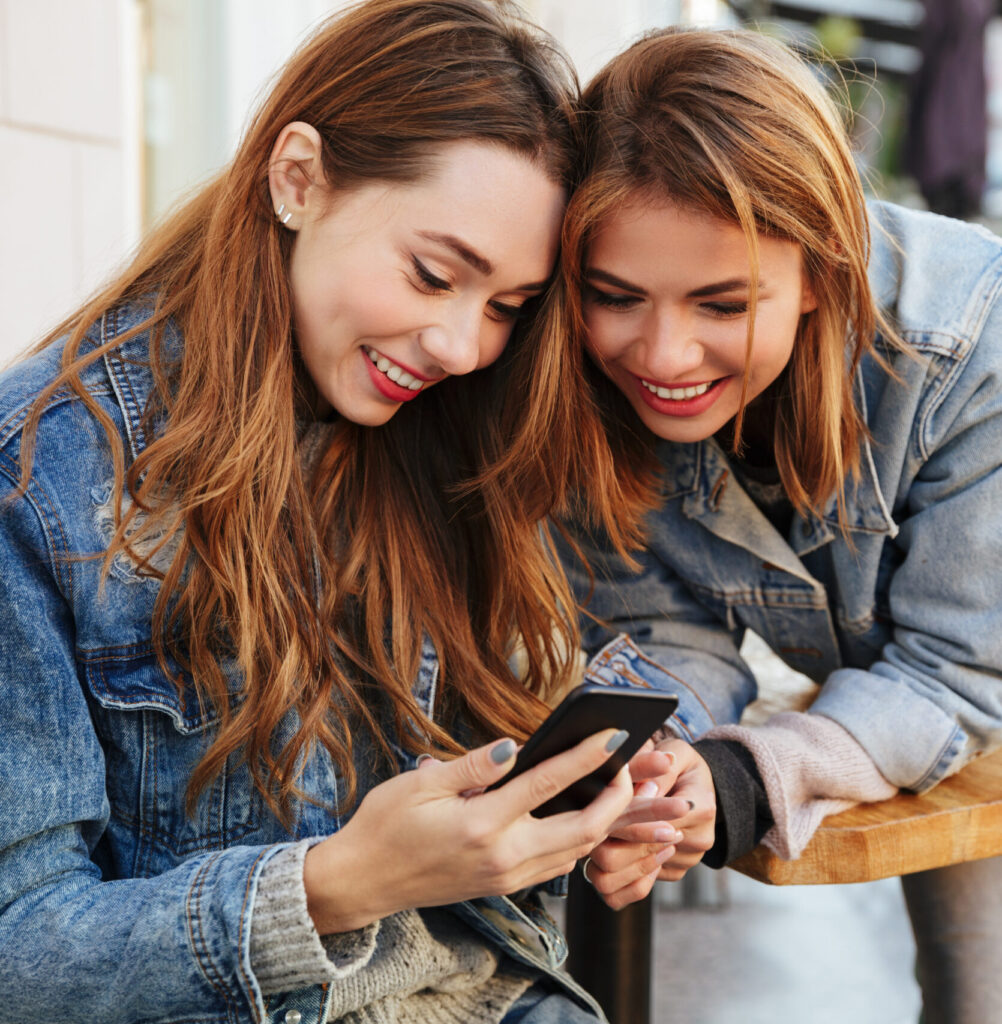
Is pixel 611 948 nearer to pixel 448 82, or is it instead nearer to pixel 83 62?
pixel 448 82

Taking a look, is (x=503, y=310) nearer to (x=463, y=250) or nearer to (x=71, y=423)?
(x=463, y=250)

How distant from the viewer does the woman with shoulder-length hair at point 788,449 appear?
48.8 inches

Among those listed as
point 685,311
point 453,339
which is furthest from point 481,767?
point 685,311

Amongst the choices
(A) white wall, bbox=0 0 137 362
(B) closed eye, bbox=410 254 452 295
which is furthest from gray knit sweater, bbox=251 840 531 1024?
(A) white wall, bbox=0 0 137 362

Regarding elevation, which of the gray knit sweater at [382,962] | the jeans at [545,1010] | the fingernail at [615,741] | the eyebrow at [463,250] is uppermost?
the eyebrow at [463,250]

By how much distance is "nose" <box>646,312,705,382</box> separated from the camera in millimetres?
1287

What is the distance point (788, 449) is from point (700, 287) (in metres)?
0.30

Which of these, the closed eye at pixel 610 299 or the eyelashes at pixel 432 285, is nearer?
the eyelashes at pixel 432 285

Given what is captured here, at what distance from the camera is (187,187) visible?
4.93 feet

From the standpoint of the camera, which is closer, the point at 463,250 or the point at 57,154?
the point at 463,250

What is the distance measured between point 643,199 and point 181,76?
212 centimetres

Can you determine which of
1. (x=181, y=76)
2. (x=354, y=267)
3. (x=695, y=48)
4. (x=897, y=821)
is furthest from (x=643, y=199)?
(x=181, y=76)

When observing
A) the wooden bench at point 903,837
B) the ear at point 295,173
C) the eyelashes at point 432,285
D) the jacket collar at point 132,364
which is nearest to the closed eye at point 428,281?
the eyelashes at point 432,285

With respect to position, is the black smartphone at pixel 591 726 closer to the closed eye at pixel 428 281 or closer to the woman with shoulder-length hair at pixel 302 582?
the woman with shoulder-length hair at pixel 302 582
